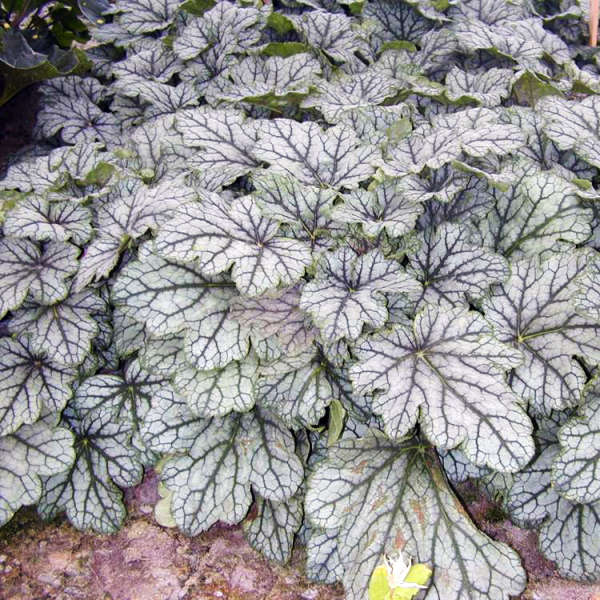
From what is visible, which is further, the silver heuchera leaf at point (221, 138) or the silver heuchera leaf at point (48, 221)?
the silver heuchera leaf at point (221, 138)

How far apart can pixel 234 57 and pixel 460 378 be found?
203 cm

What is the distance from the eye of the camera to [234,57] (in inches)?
129

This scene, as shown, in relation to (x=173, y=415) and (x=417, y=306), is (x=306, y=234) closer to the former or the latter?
(x=417, y=306)

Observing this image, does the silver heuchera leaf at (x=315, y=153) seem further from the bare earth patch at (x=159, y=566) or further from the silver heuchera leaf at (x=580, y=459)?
the bare earth patch at (x=159, y=566)

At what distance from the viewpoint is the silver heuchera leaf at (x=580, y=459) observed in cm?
202

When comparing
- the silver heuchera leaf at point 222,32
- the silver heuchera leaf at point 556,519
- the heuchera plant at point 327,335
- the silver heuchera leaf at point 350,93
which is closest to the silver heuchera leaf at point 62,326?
the heuchera plant at point 327,335

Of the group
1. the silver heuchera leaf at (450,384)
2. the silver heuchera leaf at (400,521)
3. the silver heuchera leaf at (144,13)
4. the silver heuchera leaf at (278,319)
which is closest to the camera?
the silver heuchera leaf at (450,384)

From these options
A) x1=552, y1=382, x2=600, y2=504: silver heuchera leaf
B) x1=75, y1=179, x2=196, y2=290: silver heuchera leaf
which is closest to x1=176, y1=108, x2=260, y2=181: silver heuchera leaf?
x1=75, y1=179, x2=196, y2=290: silver heuchera leaf

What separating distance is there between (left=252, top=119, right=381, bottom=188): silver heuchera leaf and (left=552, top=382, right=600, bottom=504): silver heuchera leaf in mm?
1104

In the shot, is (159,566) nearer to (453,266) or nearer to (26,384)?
(26,384)

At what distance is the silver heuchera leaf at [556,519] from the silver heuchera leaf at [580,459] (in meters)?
0.12

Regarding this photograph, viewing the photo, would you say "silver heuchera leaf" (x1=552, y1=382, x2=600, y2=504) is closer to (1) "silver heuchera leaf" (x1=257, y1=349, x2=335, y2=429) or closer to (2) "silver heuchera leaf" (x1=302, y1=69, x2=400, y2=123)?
(1) "silver heuchera leaf" (x1=257, y1=349, x2=335, y2=429)

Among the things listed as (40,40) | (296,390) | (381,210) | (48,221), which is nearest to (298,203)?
(381,210)

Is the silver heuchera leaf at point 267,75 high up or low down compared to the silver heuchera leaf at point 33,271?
up
